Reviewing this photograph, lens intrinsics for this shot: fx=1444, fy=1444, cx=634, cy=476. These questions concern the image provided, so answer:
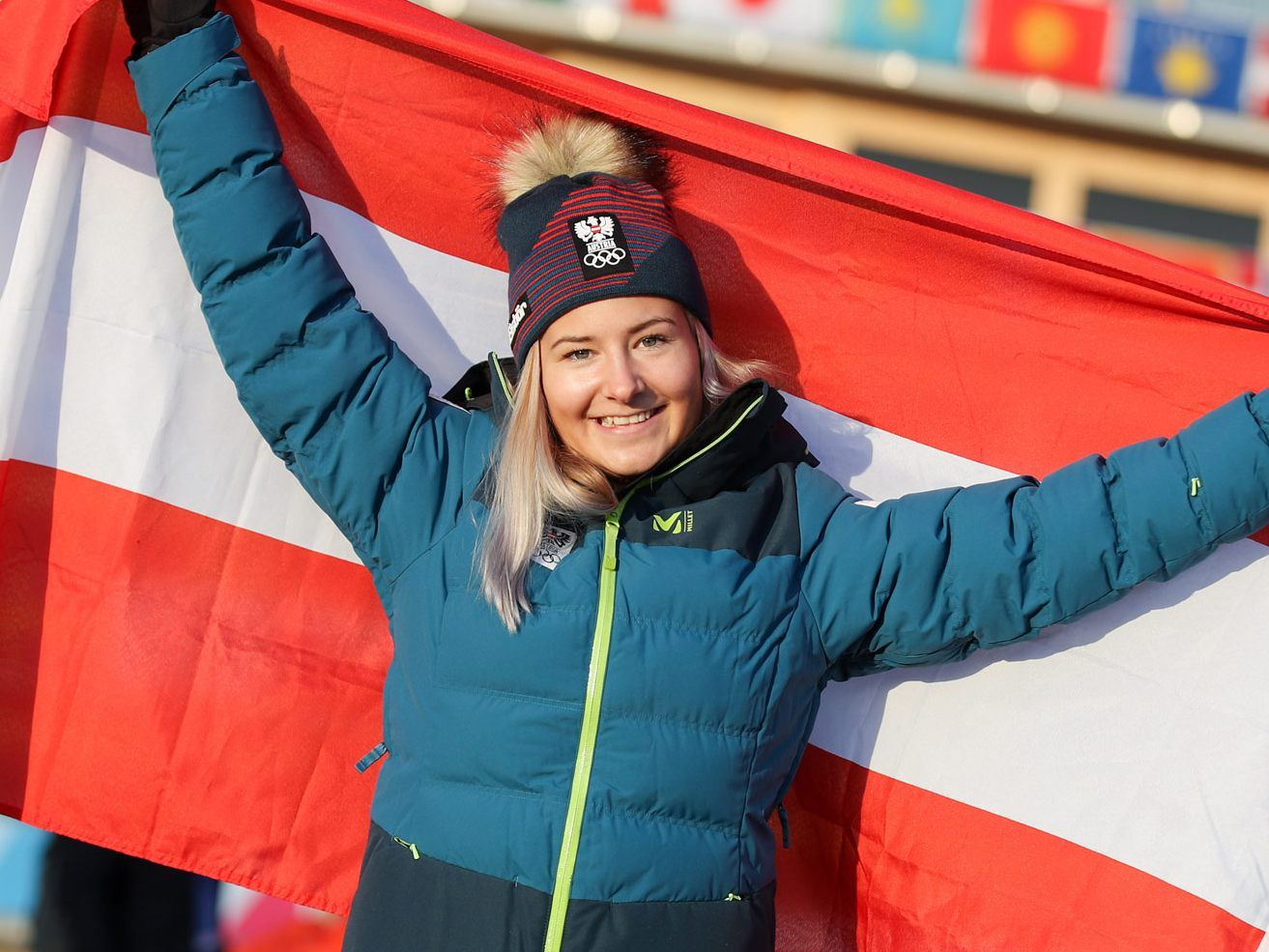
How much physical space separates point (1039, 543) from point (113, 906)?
7.37ft

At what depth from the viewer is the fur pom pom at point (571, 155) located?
2479 millimetres

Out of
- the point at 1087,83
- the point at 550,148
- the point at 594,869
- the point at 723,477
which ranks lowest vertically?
the point at 594,869

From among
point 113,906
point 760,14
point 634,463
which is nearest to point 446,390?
point 634,463

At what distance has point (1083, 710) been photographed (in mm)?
2531

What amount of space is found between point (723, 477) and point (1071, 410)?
28.7 inches

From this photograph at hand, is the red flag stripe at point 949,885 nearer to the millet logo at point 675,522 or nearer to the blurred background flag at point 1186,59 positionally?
the millet logo at point 675,522

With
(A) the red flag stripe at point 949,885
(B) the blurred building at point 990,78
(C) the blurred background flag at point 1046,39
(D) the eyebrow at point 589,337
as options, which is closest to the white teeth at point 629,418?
(D) the eyebrow at point 589,337

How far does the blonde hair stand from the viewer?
215 cm

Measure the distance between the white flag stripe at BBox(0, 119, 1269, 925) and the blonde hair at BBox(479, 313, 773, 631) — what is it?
350 mm

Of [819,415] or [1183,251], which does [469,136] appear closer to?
[819,415]

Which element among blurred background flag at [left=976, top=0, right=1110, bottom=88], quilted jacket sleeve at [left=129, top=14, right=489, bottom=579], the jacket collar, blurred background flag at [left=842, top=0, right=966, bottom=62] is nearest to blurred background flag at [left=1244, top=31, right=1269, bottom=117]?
blurred background flag at [left=976, top=0, right=1110, bottom=88]

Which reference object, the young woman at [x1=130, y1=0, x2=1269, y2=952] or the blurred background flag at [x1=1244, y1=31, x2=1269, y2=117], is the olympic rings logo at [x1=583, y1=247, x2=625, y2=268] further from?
the blurred background flag at [x1=1244, y1=31, x2=1269, y2=117]

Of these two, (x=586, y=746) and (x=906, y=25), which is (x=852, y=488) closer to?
(x=586, y=746)

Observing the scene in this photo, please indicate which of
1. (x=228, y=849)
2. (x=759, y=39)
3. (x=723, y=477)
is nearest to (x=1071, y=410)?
(x=723, y=477)
